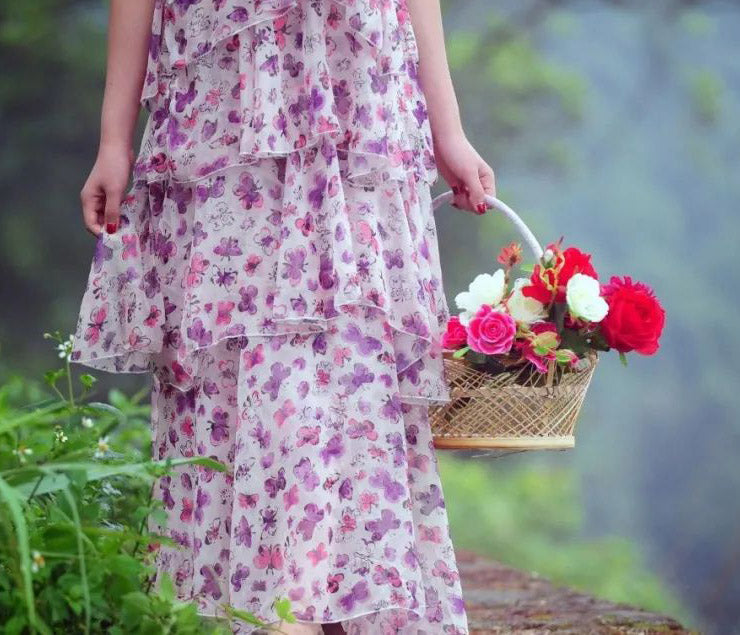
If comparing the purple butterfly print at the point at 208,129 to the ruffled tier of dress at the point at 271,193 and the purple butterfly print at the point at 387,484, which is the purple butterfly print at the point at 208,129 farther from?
the purple butterfly print at the point at 387,484

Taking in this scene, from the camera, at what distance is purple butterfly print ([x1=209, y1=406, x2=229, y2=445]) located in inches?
71.4

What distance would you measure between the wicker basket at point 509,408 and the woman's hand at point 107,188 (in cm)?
53

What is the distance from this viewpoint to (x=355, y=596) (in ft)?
5.70

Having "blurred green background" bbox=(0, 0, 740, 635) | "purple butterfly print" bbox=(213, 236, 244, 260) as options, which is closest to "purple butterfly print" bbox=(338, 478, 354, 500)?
"purple butterfly print" bbox=(213, 236, 244, 260)

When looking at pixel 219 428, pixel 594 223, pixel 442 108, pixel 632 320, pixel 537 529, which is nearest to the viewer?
pixel 219 428

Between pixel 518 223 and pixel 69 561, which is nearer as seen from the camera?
pixel 69 561

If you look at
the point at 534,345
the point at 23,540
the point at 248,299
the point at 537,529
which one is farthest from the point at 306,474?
the point at 537,529

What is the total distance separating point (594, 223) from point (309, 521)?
3.57m

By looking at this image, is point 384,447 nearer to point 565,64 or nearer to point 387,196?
point 387,196

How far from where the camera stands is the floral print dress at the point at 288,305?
174cm

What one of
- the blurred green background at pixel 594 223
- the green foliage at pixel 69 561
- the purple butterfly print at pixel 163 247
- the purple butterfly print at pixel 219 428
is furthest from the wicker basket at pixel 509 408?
the blurred green background at pixel 594 223

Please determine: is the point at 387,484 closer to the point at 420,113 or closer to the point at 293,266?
the point at 293,266

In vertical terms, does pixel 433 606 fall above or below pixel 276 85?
below

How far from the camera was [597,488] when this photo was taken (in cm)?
508
